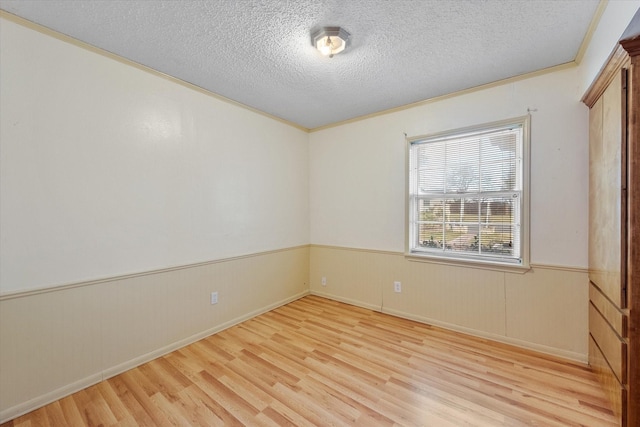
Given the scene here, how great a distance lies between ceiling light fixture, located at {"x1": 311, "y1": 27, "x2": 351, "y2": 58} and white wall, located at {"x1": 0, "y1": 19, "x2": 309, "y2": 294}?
56.0 inches

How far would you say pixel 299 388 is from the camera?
6.09ft

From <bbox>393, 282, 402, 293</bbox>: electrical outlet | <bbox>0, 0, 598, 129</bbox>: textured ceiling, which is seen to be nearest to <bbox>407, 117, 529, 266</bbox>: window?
<bbox>393, 282, 402, 293</bbox>: electrical outlet

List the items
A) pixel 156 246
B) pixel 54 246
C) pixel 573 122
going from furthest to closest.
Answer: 1. pixel 156 246
2. pixel 573 122
3. pixel 54 246

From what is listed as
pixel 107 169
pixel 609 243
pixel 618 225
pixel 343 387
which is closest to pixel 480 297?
pixel 609 243

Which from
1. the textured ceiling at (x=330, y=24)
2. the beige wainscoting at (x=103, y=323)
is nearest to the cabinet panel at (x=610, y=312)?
the textured ceiling at (x=330, y=24)

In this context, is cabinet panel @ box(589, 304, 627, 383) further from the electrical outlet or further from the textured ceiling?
the textured ceiling

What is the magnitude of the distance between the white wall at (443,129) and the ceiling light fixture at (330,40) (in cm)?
146

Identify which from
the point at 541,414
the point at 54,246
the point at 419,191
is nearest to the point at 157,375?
the point at 54,246

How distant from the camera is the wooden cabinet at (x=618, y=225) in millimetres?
1335

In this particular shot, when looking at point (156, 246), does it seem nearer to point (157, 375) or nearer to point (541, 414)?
point (157, 375)

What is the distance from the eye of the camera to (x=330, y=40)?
1.81m

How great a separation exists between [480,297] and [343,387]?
1646mm

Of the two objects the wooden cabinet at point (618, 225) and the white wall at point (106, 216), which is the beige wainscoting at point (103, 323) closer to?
the white wall at point (106, 216)

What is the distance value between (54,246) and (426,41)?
9.88 feet
